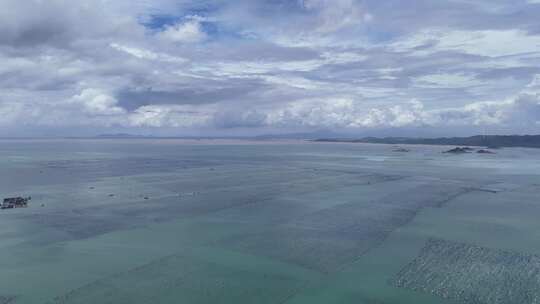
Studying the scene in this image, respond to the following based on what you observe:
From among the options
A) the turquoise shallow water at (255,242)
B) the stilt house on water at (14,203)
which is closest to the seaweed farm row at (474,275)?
the turquoise shallow water at (255,242)

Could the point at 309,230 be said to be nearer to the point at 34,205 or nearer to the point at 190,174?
the point at 34,205

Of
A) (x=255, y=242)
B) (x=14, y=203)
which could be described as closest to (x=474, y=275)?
(x=255, y=242)

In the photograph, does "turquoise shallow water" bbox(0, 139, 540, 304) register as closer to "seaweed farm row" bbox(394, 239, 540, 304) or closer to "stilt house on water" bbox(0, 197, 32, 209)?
"seaweed farm row" bbox(394, 239, 540, 304)

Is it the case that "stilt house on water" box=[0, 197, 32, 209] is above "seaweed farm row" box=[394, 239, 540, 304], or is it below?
above

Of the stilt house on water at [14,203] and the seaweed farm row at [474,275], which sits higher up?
the stilt house on water at [14,203]

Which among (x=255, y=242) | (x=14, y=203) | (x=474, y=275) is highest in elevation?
(x=14, y=203)

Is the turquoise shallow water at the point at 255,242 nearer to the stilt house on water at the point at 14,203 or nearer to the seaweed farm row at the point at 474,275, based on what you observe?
the seaweed farm row at the point at 474,275

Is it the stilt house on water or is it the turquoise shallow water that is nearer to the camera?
the turquoise shallow water

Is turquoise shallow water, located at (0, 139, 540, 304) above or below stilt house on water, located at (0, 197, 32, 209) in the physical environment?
below

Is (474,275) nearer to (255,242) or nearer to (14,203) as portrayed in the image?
(255,242)

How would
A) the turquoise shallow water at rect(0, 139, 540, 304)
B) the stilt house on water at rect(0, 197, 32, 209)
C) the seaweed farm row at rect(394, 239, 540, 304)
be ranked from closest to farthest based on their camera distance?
the seaweed farm row at rect(394, 239, 540, 304)
the turquoise shallow water at rect(0, 139, 540, 304)
the stilt house on water at rect(0, 197, 32, 209)

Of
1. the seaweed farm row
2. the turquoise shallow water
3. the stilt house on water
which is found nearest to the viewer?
the seaweed farm row

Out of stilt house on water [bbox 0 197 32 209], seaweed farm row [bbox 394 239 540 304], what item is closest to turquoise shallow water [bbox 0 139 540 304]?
seaweed farm row [bbox 394 239 540 304]
